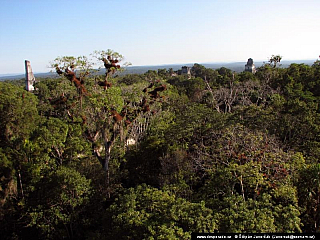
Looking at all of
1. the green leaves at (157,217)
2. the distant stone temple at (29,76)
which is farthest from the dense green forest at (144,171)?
the distant stone temple at (29,76)

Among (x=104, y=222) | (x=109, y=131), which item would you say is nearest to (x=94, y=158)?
(x=109, y=131)

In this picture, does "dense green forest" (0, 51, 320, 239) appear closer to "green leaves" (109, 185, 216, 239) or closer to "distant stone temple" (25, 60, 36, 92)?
"green leaves" (109, 185, 216, 239)

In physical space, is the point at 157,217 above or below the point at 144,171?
above

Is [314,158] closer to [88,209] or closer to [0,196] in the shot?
[88,209]

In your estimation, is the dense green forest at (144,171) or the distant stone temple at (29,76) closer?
the dense green forest at (144,171)

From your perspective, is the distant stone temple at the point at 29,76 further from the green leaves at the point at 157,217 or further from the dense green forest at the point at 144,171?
the green leaves at the point at 157,217

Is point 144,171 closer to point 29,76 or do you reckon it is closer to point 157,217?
point 157,217

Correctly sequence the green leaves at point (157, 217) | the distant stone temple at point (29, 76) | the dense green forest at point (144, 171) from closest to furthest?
the green leaves at point (157, 217)
the dense green forest at point (144, 171)
the distant stone temple at point (29, 76)

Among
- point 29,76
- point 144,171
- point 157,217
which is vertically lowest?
point 144,171

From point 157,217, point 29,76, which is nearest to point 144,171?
point 157,217
